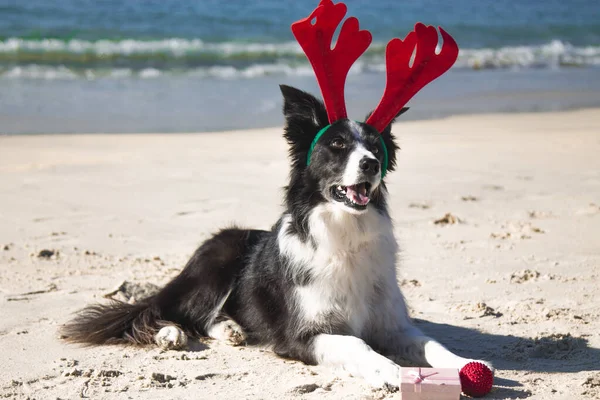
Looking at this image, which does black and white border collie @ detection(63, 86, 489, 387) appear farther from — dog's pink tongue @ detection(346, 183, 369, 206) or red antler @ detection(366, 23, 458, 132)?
red antler @ detection(366, 23, 458, 132)

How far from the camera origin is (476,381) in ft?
11.9

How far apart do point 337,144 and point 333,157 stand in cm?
7

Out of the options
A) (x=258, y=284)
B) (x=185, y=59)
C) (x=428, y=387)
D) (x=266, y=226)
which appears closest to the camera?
(x=428, y=387)

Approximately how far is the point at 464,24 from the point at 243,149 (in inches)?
713

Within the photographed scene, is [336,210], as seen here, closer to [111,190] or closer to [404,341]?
→ [404,341]

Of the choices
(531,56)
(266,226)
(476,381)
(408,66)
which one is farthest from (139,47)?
(476,381)

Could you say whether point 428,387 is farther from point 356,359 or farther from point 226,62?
point 226,62

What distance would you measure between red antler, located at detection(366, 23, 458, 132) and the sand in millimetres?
1389

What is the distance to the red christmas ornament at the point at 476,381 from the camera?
362 cm

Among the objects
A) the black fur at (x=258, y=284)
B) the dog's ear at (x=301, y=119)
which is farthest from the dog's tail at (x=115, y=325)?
the dog's ear at (x=301, y=119)

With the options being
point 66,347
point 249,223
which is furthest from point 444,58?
point 249,223

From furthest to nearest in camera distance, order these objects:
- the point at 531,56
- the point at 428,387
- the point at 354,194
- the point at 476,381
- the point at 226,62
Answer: the point at 531,56
the point at 226,62
the point at 354,194
the point at 476,381
the point at 428,387

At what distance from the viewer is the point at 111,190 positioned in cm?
824

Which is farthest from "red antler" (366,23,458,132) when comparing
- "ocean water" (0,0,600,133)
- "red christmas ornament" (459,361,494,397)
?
"ocean water" (0,0,600,133)
